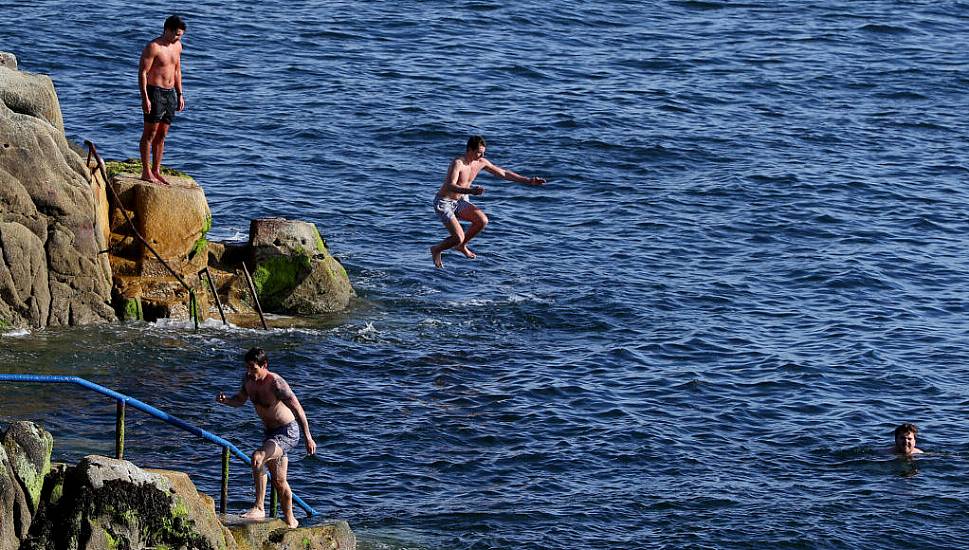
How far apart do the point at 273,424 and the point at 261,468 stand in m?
0.47

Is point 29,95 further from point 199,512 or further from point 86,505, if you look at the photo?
point 86,505

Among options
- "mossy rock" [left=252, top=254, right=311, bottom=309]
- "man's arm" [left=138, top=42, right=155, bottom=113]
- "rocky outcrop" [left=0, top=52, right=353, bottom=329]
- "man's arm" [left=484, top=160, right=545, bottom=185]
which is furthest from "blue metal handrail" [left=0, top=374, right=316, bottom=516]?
"mossy rock" [left=252, top=254, right=311, bottom=309]

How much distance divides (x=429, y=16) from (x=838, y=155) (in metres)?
15.6

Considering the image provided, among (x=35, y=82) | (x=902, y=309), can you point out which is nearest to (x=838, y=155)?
(x=902, y=309)

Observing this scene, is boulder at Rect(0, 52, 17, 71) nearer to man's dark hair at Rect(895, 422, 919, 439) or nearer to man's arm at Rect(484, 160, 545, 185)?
man's arm at Rect(484, 160, 545, 185)

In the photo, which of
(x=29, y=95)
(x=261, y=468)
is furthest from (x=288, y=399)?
(x=29, y=95)

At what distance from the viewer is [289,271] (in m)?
24.7

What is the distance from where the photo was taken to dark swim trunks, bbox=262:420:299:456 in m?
15.1

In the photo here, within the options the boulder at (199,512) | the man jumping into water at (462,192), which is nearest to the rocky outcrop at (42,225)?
the man jumping into water at (462,192)

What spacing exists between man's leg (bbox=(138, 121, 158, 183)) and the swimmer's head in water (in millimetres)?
11805

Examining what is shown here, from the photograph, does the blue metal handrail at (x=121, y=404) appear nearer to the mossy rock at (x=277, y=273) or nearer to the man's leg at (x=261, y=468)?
the man's leg at (x=261, y=468)

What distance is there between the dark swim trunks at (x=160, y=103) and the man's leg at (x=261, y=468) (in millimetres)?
8815

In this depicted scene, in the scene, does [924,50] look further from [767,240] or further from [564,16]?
[767,240]

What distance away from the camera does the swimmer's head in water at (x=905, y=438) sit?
19.9 meters
